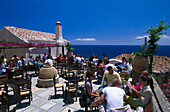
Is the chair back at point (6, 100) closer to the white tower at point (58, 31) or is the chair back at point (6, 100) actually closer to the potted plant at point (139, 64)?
the potted plant at point (139, 64)

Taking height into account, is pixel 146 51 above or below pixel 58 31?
below

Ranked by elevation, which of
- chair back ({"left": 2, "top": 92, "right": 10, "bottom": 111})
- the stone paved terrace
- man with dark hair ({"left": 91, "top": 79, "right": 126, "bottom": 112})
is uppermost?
man with dark hair ({"left": 91, "top": 79, "right": 126, "bottom": 112})

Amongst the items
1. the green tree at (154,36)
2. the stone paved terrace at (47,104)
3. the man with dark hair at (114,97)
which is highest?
the green tree at (154,36)

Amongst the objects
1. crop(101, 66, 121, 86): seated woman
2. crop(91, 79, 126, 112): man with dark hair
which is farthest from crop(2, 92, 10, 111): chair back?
crop(101, 66, 121, 86): seated woman

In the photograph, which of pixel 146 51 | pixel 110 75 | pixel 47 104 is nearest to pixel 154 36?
pixel 146 51

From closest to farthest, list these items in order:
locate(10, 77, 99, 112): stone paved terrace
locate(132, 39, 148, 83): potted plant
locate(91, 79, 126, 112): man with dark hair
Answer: locate(91, 79, 126, 112): man with dark hair → locate(10, 77, 99, 112): stone paved terrace → locate(132, 39, 148, 83): potted plant

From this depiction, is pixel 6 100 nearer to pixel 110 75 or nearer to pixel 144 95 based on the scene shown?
pixel 110 75

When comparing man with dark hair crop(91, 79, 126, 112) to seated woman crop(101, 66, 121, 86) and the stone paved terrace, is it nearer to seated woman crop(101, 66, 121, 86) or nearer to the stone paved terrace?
seated woman crop(101, 66, 121, 86)

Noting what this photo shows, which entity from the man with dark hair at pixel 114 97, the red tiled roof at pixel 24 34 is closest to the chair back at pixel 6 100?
the man with dark hair at pixel 114 97

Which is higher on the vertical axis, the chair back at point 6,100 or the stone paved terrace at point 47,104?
the chair back at point 6,100

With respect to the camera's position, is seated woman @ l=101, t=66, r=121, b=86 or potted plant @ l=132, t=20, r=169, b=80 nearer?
seated woman @ l=101, t=66, r=121, b=86

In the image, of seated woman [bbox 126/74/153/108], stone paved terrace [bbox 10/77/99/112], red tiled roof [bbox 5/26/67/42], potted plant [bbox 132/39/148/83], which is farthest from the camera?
red tiled roof [bbox 5/26/67/42]

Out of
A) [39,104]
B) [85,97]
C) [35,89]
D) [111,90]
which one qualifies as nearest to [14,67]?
[35,89]

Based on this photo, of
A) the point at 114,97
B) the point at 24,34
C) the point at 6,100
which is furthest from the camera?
the point at 24,34
